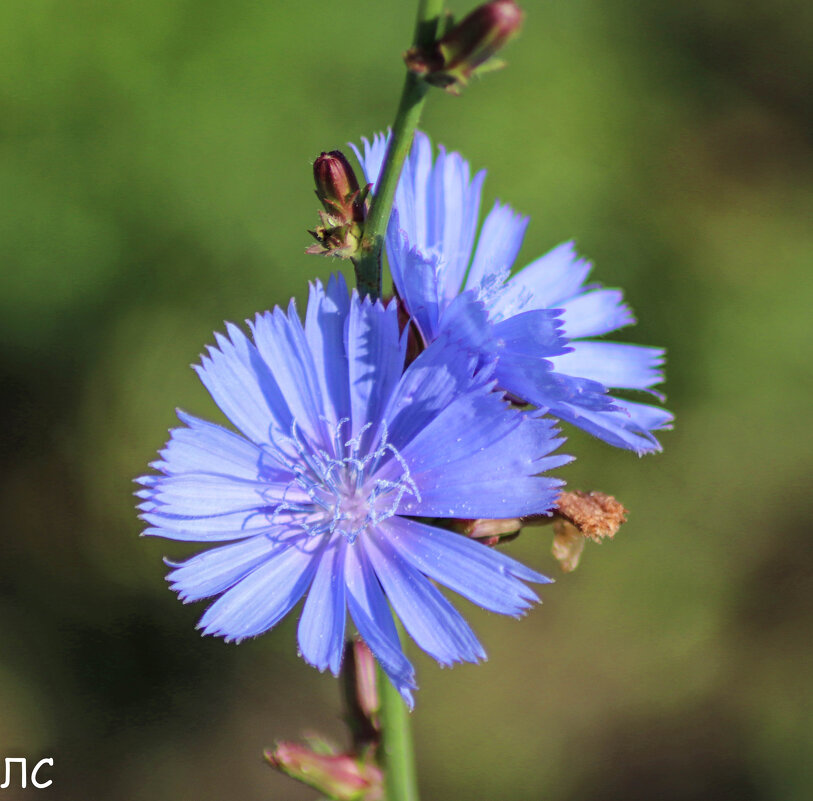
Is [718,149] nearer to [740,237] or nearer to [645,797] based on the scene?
[740,237]

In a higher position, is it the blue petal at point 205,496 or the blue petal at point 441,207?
the blue petal at point 441,207

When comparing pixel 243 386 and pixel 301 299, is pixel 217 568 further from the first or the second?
pixel 301 299

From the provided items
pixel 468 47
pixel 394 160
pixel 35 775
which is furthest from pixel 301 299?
pixel 35 775

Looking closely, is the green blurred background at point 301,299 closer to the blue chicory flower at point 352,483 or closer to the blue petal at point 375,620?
the blue chicory flower at point 352,483

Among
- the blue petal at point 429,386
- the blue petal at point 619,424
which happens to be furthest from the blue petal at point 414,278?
the blue petal at point 619,424

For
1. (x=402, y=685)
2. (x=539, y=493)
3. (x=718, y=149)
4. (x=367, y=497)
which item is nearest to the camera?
(x=402, y=685)

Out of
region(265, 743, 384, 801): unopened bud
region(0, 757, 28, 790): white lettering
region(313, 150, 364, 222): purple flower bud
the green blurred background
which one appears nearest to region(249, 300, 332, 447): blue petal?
region(313, 150, 364, 222): purple flower bud

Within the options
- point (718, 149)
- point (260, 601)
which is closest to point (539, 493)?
point (260, 601)
